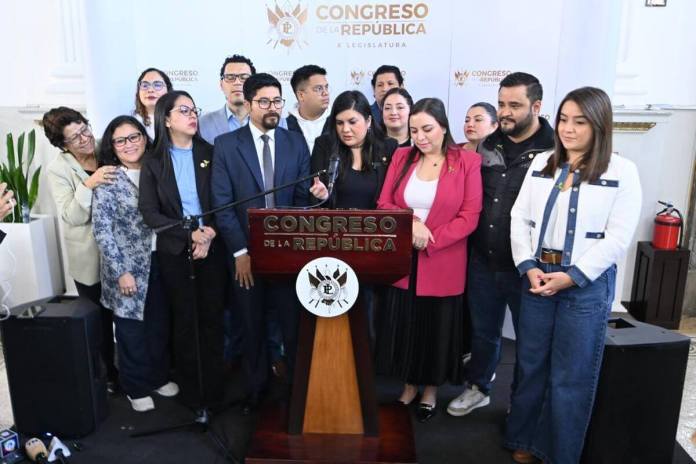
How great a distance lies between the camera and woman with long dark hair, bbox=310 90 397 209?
2838 millimetres

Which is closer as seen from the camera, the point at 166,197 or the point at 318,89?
the point at 166,197

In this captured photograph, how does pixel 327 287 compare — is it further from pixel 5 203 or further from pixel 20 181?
pixel 20 181

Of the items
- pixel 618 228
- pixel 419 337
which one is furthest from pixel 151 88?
pixel 618 228

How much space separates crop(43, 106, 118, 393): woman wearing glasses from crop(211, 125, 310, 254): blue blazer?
25.9 inches

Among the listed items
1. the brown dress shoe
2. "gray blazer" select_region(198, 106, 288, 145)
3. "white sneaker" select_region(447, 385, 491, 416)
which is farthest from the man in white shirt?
the brown dress shoe

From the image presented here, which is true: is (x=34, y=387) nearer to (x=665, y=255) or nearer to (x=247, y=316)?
(x=247, y=316)

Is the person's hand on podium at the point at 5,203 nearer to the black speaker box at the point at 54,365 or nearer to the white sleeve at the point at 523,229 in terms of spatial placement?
the black speaker box at the point at 54,365

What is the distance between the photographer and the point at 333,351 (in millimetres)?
2598

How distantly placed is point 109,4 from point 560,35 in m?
3.29

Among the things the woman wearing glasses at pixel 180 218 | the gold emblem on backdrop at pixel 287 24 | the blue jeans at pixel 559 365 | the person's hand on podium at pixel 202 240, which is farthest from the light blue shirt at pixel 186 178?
the gold emblem on backdrop at pixel 287 24

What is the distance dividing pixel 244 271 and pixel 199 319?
0.43 meters

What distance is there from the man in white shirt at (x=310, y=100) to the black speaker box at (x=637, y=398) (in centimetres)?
216

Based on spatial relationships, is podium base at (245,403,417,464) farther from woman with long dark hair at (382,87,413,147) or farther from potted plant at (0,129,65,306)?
potted plant at (0,129,65,306)

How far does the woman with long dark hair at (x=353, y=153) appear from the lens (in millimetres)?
2838
